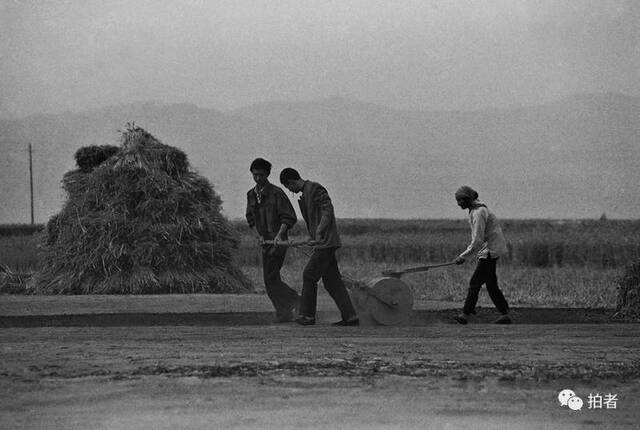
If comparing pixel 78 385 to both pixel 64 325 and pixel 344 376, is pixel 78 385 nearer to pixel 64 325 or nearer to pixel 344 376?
pixel 344 376

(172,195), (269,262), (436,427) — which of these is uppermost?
(172,195)

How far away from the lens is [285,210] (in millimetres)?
14914

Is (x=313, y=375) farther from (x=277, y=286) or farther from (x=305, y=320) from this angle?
(x=277, y=286)

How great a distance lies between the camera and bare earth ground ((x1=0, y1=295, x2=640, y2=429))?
800 centimetres

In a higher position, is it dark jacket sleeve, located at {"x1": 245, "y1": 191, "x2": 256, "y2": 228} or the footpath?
dark jacket sleeve, located at {"x1": 245, "y1": 191, "x2": 256, "y2": 228}

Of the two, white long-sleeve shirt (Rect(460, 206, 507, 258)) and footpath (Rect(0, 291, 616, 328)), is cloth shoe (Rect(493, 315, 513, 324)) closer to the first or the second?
footpath (Rect(0, 291, 616, 328))

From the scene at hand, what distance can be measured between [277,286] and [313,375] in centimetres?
574

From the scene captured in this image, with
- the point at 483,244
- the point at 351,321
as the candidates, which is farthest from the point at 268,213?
the point at 483,244

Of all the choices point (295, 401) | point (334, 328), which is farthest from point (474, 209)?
Answer: point (295, 401)

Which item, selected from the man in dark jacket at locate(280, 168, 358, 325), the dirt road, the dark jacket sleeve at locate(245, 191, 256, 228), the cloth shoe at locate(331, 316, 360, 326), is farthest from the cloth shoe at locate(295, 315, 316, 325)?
the dark jacket sleeve at locate(245, 191, 256, 228)

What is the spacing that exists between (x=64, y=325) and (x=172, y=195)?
8565 millimetres

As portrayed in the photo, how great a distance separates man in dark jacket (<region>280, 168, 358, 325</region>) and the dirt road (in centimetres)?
Result: 98

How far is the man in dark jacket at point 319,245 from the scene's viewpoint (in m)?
14.2

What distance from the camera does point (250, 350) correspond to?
11.5 meters
